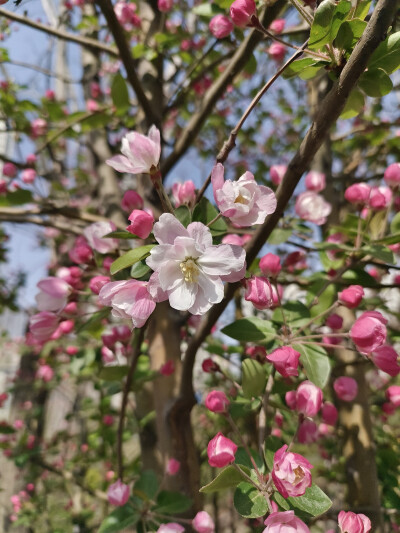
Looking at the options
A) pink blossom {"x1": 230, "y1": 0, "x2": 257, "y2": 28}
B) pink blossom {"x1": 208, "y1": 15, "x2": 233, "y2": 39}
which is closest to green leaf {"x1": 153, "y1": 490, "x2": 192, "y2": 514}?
pink blossom {"x1": 230, "y1": 0, "x2": 257, "y2": 28}

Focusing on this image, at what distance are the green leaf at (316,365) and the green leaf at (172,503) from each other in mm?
438

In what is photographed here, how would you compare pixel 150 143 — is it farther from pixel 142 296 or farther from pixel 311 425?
pixel 311 425

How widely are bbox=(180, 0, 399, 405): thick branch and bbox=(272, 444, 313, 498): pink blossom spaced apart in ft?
0.95

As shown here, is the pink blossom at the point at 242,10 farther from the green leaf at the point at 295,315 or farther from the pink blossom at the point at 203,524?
the pink blossom at the point at 203,524

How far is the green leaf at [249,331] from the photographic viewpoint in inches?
31.4

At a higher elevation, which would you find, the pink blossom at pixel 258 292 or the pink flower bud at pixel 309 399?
the pink blossom at pixel 258 292

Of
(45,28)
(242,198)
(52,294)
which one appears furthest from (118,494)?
(45,28)

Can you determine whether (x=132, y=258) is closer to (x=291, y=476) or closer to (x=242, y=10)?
(x=291, y=476)

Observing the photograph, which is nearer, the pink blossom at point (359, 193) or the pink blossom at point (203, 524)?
the pink blossom at point (203, 524)

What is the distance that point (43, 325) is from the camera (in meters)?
0.89

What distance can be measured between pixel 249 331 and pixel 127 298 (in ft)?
0.95

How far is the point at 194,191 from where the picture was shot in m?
0.78

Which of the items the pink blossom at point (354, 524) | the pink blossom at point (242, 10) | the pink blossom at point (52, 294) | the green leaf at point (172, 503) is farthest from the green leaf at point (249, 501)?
the pink blossom at point (242, 10)

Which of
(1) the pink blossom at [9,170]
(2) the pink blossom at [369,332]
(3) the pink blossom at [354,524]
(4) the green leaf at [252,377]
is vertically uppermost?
(1) the pink blossom at [9,170]
